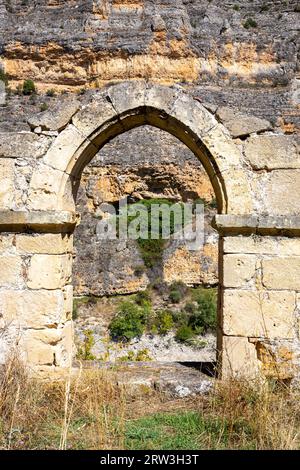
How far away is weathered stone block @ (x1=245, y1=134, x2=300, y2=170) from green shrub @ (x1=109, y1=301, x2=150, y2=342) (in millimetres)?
9974

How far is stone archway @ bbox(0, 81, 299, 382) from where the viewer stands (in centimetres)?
440

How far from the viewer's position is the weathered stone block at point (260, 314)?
438 centimetres

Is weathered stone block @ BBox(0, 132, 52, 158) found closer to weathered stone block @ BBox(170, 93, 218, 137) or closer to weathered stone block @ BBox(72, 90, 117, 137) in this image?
weathered stone block @ BBox(72, 90, 117, 137)

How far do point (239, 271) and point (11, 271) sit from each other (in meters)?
1.91

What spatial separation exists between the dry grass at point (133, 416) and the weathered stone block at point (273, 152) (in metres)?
1.80

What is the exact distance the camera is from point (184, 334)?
45.4 ft

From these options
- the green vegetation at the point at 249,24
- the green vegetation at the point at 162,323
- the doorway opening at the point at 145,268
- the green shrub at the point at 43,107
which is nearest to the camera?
the doorway opening at the point at 145,268

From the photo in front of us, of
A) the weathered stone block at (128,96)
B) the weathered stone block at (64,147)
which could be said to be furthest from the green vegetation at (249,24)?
the weathered stone block at (64,147)

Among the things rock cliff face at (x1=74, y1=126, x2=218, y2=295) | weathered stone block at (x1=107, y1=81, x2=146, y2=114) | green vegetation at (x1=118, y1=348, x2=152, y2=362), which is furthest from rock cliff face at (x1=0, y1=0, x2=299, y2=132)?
weathered stone block at (x1=107, y1=81, x2=146, y2=114)

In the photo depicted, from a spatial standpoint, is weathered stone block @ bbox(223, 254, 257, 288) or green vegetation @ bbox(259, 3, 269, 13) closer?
weathered stone block @ bbox(223, 254, 257, 288)

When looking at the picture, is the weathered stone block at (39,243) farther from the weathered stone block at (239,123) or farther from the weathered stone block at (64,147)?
the weathered stone block at (239,123)

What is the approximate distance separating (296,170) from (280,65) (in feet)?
86.9
